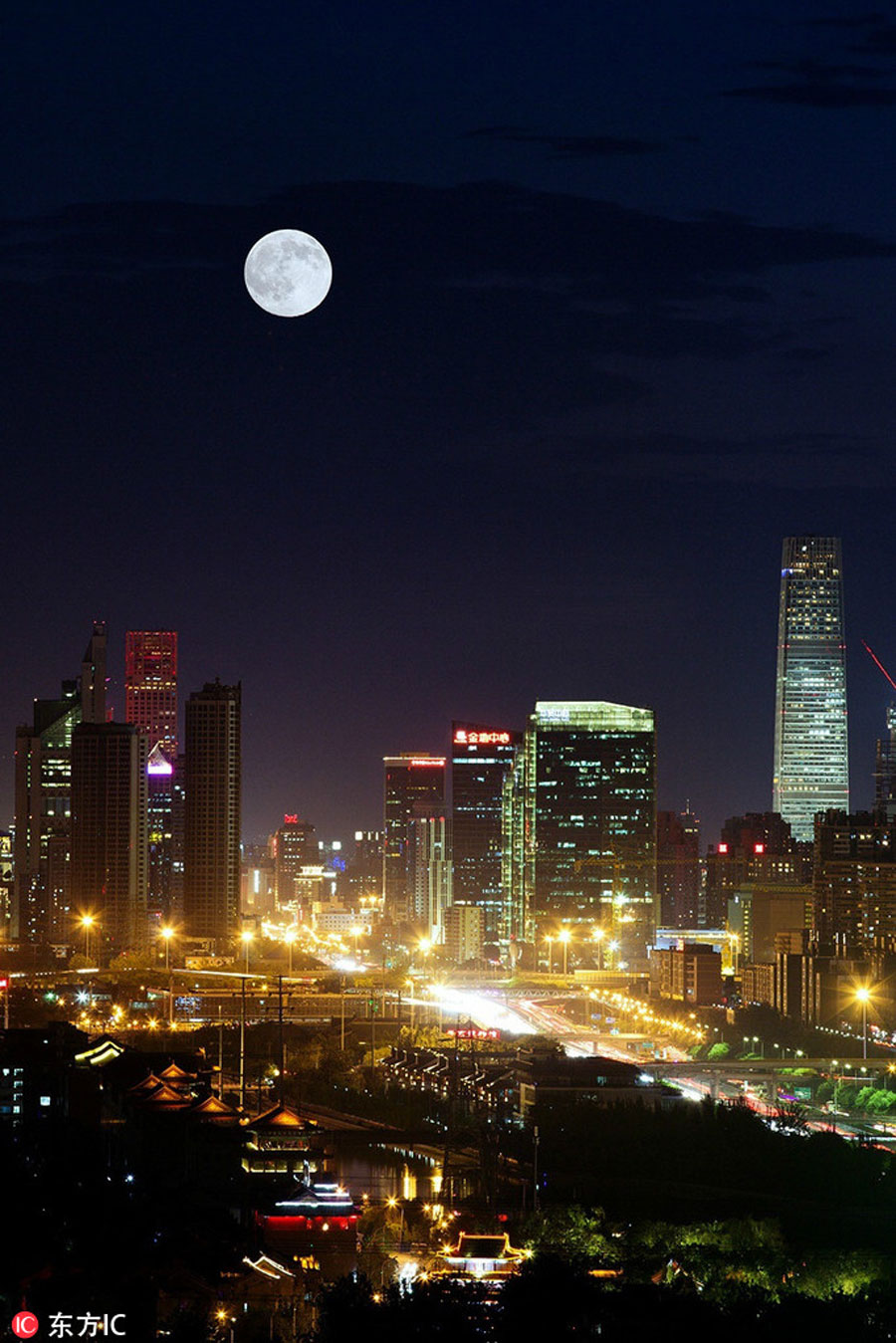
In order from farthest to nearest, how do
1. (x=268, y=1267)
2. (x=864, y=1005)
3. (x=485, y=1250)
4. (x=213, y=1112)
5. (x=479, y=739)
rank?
(x=479, y=739), (x=864, y=1005), (x=213, y=1112), (x=485, y=1250), (x=268, y=1267)

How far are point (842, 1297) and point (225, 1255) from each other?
4.30 m

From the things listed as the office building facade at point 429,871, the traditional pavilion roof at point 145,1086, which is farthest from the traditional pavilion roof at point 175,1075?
the office building facade at point 429,871

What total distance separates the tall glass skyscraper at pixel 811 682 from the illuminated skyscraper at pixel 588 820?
791 inches

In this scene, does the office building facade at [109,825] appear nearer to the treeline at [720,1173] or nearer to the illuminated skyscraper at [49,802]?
the illuminated skyscraper at [49,802]

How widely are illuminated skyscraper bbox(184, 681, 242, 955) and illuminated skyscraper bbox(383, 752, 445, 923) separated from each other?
22101 mm

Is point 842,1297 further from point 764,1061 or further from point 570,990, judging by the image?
point 570,990

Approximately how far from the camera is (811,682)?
291 feet

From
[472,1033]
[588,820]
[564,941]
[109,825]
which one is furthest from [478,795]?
[472,1033]

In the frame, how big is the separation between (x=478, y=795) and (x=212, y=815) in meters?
18.3

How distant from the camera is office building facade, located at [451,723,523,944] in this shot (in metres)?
75.5

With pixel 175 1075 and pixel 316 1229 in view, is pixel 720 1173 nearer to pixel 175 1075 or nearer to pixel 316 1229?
pixel 316 1229

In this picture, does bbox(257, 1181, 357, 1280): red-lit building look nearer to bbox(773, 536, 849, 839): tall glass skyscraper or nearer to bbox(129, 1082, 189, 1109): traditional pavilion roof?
bbox(129, 1082, 189, 1109): traditional pavilion roof

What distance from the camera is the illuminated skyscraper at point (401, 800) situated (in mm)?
82938

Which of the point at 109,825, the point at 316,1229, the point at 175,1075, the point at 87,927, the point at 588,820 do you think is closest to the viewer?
the point at 316,1229
